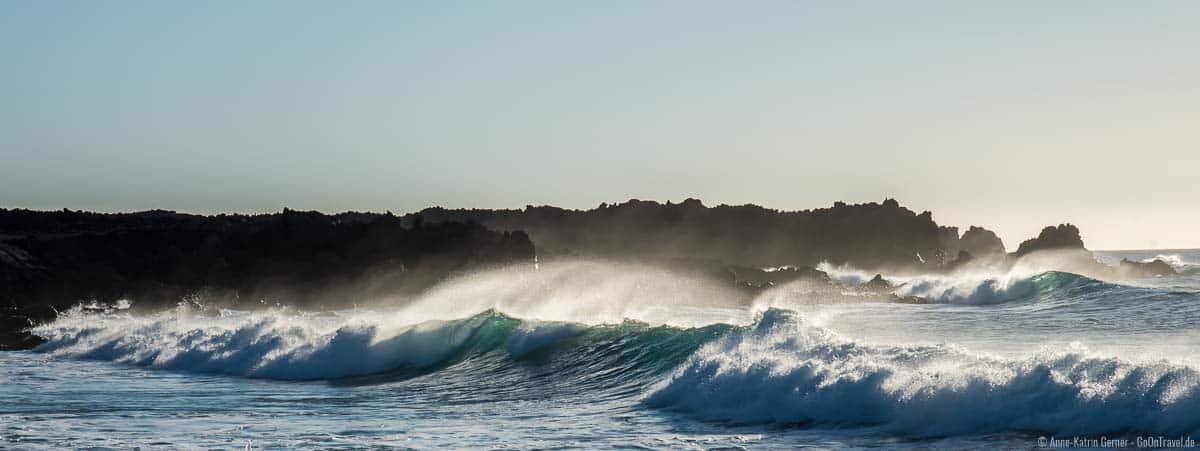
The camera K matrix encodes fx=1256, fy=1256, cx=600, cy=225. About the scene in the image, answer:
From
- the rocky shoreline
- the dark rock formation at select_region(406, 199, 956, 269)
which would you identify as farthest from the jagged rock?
the dark rock formation at select_region(406, 199, 956, 269)

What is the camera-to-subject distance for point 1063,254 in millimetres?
68500

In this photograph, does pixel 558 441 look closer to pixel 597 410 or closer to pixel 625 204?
pixel 597 410

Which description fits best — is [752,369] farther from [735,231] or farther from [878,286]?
[735,231]

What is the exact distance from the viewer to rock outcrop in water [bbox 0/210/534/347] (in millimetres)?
51719

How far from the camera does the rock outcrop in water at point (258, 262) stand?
51719 millimetres

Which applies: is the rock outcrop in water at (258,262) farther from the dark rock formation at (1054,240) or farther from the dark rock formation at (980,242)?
the dark rock formation at (980,242)

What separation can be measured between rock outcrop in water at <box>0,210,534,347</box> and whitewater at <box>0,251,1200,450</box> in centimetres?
2059

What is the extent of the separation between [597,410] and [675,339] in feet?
14.9

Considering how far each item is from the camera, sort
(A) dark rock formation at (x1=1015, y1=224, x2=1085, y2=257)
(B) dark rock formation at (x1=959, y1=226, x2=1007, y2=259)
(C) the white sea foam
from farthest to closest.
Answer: (B) dark rock formation at (x1=959, y1=226, x2=1007, y2=259)
(A) dark rock formation at (x1=1015, y1=224, x2=1085, y2=257)
(C) the white sea foam

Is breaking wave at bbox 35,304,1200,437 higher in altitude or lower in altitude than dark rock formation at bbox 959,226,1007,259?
lower

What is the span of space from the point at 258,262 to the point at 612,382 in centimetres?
4297

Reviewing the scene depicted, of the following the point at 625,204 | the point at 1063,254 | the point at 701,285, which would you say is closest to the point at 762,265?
the point at 625,204

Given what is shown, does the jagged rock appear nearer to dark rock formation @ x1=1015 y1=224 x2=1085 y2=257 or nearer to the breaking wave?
dark rock formation @ x1=1015 y1=224 x2=1085 y2=257

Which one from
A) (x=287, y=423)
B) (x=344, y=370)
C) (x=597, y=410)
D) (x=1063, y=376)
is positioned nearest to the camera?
(x=1063, y=376)
